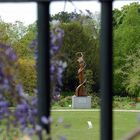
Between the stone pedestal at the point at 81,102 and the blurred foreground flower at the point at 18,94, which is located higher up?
the blurred foreground flower at the point at 18,94

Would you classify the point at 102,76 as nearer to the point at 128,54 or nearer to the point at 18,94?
the point at 18,94

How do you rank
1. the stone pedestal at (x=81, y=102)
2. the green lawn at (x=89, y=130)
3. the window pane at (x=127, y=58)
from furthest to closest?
the window pane at (x=127, y=58), the stone pedestal at (x=81, y=102), the green lawn at (x=89, y=130)

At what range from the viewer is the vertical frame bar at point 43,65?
1.51m

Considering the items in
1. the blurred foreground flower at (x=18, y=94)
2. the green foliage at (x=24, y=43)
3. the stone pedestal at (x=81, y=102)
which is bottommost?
the stone pedestal at (x=81, y=102)

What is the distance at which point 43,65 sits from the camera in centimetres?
152

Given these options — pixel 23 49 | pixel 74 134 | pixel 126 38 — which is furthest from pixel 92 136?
pixel 126 38

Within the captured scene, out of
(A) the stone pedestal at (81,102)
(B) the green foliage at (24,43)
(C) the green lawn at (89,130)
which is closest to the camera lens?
(C) the green lawn at (89,130)

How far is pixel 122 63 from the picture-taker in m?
31.6

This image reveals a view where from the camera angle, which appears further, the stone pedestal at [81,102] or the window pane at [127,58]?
the window pane at [127,58]

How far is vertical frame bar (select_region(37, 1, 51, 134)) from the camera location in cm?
151

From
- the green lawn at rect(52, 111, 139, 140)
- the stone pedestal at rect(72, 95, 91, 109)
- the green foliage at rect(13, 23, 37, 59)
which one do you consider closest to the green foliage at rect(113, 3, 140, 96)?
the green foliage at rect(13, 23, 37, 59)

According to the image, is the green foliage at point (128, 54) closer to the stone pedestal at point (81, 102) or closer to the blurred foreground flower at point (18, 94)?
the stone pedestal at point (81, 102)

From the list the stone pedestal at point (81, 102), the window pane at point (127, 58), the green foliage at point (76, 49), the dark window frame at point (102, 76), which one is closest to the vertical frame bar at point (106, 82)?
the dark window frame at point (102, 76)

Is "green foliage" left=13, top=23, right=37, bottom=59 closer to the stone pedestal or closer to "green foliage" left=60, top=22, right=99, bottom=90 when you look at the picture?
"green foliage" left=60, top=22, right=99, bottom=90
